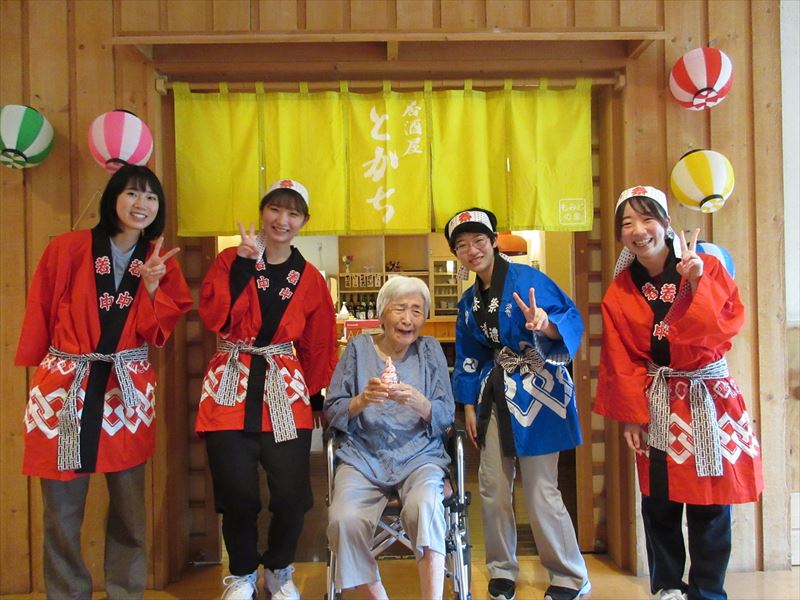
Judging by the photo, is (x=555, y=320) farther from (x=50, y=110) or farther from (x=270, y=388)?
(x=50, y=110)

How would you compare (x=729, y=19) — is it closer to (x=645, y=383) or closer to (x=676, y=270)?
(x=676, y=270)

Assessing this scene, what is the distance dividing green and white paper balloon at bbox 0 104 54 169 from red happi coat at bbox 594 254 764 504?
9.26 feet

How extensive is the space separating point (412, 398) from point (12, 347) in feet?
6.95

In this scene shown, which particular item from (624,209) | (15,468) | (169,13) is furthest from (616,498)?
(169,13)

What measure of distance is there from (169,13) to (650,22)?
8.18 ft

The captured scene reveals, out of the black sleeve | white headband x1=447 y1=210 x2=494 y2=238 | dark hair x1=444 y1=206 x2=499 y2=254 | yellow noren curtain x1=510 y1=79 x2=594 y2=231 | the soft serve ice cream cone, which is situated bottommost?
the black sleeve

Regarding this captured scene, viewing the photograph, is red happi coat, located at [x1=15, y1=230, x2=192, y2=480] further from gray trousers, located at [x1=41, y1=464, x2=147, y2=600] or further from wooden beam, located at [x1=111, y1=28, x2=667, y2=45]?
wooden beam, located at [x1=111, y1=28, x2=667, y2=45]

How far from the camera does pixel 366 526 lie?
2236mm

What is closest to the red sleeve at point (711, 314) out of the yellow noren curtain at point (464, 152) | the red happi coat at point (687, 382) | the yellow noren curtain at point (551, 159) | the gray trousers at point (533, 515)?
the red happi coat at point (687, 382)

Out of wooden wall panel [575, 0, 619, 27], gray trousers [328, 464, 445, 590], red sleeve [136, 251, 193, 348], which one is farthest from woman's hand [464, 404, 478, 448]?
wooden wall panel [575, 0, 619, 27]

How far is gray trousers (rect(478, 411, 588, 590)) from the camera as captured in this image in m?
2.60

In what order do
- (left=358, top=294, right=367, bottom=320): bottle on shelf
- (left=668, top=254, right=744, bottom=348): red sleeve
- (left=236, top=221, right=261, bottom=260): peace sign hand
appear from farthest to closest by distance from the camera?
1. (left=358, top=294, right=367, bottom=320): bottle on shelf
2. (left=236, top=221, right=261, bottom=260): peace sign hand
3. (left=668, top=254, right=744, bottom=348): red sleeve

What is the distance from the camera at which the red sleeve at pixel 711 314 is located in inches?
85.3

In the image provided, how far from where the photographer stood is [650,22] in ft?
9.82
